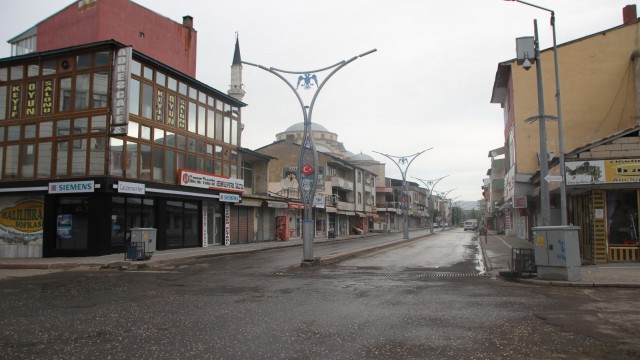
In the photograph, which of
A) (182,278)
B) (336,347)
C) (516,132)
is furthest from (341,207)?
(336,347)

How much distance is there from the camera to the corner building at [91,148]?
2325cm

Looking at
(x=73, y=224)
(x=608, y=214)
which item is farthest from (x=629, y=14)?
(x=73, y=224)

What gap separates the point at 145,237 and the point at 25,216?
8387 millimetres

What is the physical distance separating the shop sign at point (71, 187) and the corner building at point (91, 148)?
0.05 meters

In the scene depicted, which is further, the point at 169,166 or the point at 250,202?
the point at 250,202

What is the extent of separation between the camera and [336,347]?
244 inches

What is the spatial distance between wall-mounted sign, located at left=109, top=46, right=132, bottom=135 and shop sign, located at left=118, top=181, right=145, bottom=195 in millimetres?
2351

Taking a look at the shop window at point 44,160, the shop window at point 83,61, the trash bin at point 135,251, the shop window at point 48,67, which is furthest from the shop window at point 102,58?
the trash bin at point 135,251

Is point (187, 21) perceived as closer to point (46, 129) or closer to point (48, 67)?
point (48, 67)

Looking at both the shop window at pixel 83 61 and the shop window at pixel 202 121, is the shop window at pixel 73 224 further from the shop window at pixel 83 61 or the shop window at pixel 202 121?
the shop window at pixel 202 121

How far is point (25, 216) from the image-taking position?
24391mm

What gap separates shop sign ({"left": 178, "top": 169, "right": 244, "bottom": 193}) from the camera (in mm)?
27656

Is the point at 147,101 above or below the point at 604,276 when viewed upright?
above

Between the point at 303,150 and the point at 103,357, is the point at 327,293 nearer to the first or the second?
the point at 103,357
